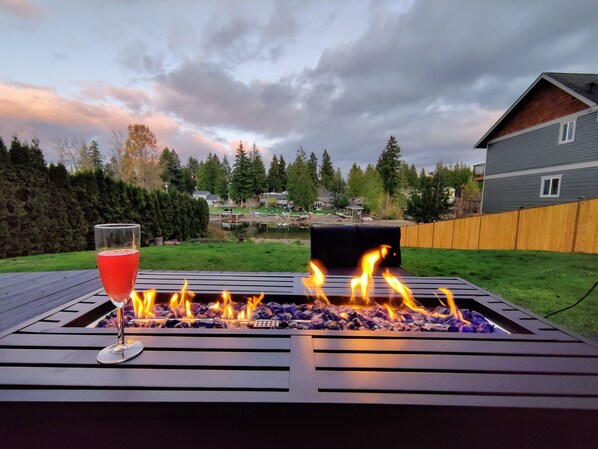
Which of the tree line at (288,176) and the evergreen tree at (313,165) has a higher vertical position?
the evergreen tree at (313,165)

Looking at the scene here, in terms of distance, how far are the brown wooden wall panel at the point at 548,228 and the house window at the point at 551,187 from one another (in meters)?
4.35

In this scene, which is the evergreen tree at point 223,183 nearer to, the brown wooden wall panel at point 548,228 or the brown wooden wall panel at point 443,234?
the brown wooden wall panel at point 443,234

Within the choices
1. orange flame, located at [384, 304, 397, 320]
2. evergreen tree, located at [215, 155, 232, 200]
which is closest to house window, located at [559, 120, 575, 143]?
orange flame, located at [384, 304, 397, 320]

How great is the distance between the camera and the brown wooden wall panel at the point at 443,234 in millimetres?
8925

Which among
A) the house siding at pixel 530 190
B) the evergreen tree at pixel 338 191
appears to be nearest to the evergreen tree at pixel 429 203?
the house siding at pixel 530 190

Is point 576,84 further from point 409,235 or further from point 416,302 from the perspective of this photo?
point 416,302

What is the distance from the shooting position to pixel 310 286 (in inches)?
65.2

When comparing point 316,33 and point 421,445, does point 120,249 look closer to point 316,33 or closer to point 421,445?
point 421,445

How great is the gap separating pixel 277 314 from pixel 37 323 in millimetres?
932

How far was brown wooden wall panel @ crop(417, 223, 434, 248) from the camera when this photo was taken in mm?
9359

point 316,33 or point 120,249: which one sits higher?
point 316,33

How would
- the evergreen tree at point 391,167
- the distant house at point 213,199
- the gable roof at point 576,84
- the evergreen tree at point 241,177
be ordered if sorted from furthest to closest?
1. the distant house at point 213,199
2. the evergreen tree at point 241,177
3. the evergreen tree at point 391,167
4. the gable roof at point 576,84

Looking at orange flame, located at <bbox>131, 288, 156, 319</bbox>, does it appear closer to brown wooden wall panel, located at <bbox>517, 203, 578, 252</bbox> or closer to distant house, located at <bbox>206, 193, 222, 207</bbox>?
brown wooden wall panel, located at <bbox>517, 203, 578, 252</bbox>

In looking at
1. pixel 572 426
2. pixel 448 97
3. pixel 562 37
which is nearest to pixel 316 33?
pixel 572 426
